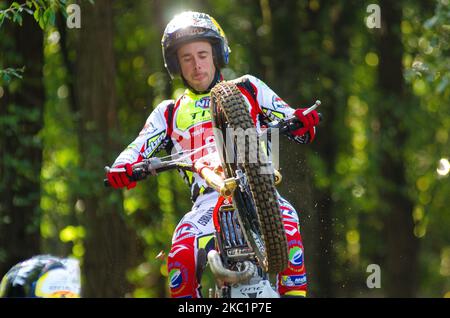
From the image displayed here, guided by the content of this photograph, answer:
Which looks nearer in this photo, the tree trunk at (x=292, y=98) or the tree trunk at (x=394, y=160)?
the tree trunk at (x=292, y=98)

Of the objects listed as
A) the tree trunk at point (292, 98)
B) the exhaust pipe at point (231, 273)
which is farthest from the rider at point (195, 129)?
the tree trunk at point (292, 98)

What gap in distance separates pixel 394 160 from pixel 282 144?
959 cm

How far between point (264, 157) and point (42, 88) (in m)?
8.82

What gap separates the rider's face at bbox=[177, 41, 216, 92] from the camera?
9172mm

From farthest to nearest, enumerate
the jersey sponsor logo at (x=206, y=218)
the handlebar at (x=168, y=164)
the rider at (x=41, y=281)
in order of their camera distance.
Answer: the jersey sponsor logo at (x=206, y=218)
the handlebar at (x=168, y=164)
the rider at (x=41, y=281)

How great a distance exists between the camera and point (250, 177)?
24.7ft

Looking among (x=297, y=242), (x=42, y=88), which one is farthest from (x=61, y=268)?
(x=42, y=88)

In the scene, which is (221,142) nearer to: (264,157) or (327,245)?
(264,157)

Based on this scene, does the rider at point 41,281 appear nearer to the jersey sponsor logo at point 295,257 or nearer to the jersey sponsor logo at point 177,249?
the jersey sponsor logo at point 177,249

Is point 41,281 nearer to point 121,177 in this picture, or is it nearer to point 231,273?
point 231,273

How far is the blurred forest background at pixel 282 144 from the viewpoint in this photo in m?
15.1

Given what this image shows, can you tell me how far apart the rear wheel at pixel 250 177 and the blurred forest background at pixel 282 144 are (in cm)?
307

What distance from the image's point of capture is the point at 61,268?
24.2 ft
